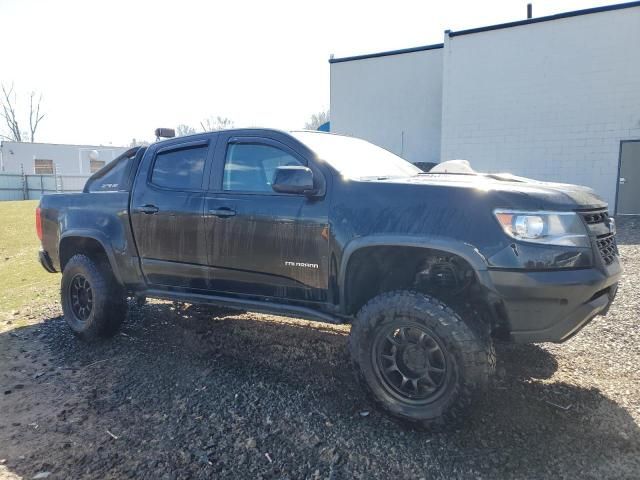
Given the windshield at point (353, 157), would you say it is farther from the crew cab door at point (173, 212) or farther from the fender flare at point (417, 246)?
the crew cab door at point (173, 212)

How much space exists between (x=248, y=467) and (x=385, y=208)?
1757 millimetres

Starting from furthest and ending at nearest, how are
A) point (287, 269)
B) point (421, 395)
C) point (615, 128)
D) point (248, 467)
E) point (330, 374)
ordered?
point (615, 128) < point (330, 374) < point (287, 269) < point (421, 395) < point (248, 467)

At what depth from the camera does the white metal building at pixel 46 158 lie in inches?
1601

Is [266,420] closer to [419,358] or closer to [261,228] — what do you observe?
[419,358]

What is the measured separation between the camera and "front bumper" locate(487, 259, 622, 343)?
2.66 meters

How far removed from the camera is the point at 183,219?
4020mm

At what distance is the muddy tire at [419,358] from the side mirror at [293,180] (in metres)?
0.92

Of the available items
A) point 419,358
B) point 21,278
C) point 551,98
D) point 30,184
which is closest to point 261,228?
point 419,358

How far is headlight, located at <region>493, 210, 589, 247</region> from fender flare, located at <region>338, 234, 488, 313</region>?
0.78ft

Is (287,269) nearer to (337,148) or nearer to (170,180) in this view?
(337,148)

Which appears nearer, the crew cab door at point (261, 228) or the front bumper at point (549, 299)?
the front bumper at point (549, 299)

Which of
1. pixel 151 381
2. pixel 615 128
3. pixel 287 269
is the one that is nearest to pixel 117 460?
pixel 151 381

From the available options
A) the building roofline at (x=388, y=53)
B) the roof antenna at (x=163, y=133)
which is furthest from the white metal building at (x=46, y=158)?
the roof antenna at (x=163, y=133)

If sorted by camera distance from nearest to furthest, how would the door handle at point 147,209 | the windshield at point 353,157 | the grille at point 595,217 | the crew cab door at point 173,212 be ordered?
1. the grille at point 595,217
2. the windshield at point 353,157
3. the crew cab door at point 173,212
4. the door handle at point 147,209
